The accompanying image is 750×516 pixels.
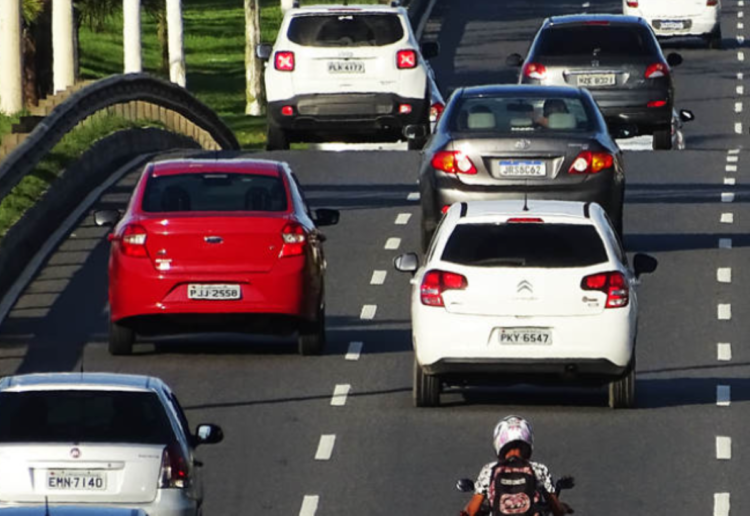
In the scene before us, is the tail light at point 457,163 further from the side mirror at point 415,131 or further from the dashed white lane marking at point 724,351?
the side mirror at point 415,131

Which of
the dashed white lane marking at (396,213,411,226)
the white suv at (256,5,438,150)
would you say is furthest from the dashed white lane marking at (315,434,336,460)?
the white suv at (256,5,438,150)

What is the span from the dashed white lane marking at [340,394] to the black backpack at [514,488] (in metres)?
7.98

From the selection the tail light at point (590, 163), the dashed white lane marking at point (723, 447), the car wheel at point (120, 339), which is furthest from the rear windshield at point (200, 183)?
the dashed white lane marking at point (723, 447)

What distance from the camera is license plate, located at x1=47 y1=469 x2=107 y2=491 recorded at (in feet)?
51.1

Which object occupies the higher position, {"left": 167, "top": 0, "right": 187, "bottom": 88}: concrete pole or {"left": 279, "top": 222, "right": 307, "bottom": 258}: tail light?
{"left": 279, "top": 222, "right": 307, "bottom": 258}: tail light

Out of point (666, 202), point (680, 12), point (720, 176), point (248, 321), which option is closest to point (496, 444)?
point (248, 321)

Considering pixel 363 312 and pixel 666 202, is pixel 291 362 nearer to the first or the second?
pixel 363 312

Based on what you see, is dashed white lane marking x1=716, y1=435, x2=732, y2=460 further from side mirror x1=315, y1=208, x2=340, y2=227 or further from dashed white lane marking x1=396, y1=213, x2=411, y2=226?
dashed white lane marking x1=396, y1=213, x2=411, y2=226

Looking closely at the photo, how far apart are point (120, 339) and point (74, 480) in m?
7.94

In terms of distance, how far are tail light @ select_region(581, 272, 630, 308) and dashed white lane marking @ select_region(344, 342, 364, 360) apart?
3.16 metres

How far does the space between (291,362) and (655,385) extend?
2988 millimetres

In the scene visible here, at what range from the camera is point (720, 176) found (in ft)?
116

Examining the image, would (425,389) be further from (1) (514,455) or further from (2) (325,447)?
(1) (514,455)

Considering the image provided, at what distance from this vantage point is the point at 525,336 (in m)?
21.3
